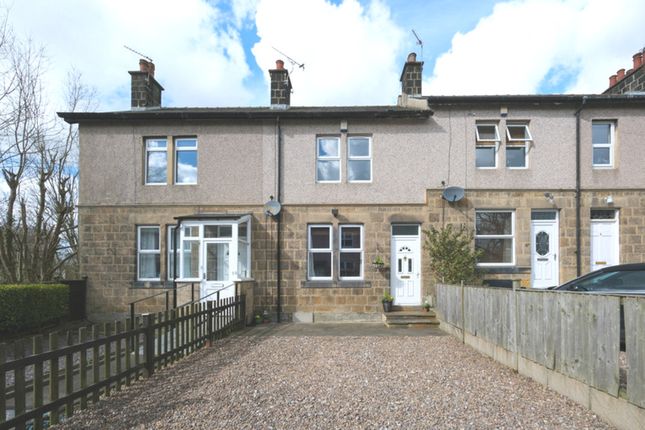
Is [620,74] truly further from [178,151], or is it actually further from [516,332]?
[178,151]

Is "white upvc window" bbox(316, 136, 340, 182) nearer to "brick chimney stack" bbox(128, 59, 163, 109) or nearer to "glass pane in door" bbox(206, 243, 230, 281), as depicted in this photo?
"glass pane in door" bbox(206, 243, 230, 281)

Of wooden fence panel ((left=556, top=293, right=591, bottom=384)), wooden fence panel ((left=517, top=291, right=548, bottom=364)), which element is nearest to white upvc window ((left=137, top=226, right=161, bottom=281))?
wooden fence panel ((left=517, top=291, right=548, bottom=364))

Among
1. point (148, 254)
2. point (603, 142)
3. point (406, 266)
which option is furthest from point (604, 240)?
point (148, 254)

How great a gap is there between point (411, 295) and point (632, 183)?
7.19 m

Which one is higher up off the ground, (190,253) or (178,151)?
(178,151)

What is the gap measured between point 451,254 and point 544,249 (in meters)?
2.96

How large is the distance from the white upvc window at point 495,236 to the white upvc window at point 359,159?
349 centimetres

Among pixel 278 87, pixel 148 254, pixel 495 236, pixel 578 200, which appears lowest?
pixel 148 254

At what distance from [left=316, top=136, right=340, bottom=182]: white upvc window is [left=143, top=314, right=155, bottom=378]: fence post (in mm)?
7599

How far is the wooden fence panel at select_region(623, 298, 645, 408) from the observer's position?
409 cm

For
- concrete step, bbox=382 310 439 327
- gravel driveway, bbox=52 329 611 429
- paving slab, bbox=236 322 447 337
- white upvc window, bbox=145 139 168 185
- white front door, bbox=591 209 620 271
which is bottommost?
paving slab, bbox=236 322 447 337

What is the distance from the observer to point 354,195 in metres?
12.9

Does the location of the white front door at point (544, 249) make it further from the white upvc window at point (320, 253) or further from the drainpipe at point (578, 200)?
the white upvc window at point (320, 253)

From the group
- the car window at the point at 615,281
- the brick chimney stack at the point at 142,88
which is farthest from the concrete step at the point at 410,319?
the brick chimney stack at the point at 142,88
